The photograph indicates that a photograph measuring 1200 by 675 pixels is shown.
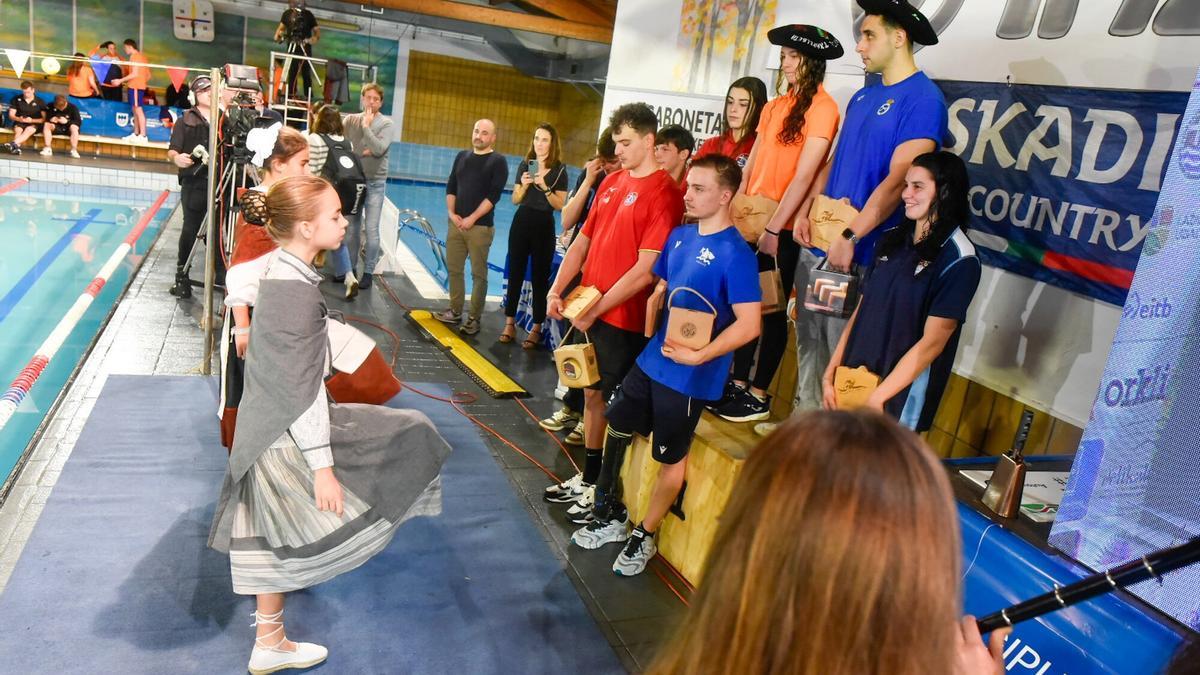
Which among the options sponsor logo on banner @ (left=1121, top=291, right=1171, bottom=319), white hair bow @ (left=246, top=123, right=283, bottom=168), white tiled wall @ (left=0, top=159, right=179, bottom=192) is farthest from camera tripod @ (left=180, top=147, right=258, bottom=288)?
white tiled wall @ (left=0, top=159, right=179, bottom=192)

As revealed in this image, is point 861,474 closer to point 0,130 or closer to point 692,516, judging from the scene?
point 692,516

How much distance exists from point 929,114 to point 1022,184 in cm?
53

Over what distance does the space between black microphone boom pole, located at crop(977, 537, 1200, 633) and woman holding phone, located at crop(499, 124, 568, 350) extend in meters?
4.88

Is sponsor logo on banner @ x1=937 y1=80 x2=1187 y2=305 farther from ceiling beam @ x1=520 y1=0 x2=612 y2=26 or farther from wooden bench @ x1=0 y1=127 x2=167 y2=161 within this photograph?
wooden bench @ x1=0 y1=127 x2=167 y2=161

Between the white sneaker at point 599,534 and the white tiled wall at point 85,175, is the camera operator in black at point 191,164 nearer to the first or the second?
the white sneaker at point 599,534

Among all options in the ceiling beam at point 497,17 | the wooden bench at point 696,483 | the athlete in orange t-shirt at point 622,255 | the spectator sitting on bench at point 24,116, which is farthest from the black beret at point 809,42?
the spectator sitting on bench at point 24,116

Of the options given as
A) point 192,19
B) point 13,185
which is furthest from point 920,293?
point 192,19

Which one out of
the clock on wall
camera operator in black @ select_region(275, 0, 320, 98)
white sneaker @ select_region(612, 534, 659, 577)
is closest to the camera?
white sneaker @ select_region(612, 534, 659, 577)

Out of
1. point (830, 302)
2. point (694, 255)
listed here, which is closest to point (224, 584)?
point (694, 255)

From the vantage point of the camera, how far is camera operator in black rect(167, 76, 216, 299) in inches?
248

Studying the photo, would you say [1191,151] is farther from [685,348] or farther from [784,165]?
[784,165]

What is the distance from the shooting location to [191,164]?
6430mm

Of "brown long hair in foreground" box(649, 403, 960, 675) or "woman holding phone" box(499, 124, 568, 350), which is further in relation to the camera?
"woman holding phone" box(499, 124, 568, 350)

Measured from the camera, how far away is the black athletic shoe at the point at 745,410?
3850 mm
